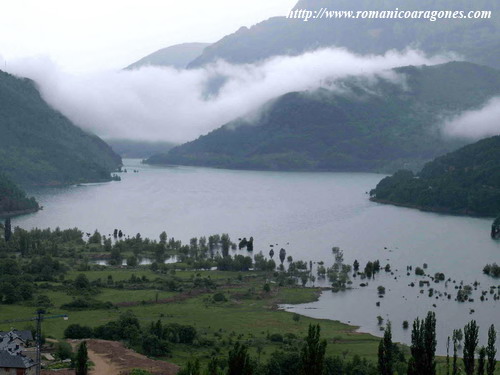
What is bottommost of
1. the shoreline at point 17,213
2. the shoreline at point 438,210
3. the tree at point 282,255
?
the tree at point 282,255

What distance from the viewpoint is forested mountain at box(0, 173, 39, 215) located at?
160875 mm

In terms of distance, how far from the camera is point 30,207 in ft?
535

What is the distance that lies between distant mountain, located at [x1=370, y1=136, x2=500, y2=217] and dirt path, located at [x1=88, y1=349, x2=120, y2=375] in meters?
130

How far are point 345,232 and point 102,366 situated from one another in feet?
296

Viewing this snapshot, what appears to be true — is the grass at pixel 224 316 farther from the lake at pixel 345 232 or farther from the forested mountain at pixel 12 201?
the forested mountain at pixel 12 201

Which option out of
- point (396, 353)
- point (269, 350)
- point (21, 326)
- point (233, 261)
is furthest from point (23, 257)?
point (396, 353)

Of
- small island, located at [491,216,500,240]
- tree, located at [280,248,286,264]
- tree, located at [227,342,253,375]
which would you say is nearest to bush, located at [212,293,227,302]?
tree, located at [280,248,286,264]

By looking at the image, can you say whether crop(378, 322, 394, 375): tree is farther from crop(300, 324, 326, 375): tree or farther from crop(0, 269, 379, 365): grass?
crop(0, 269, 379, 365): grass

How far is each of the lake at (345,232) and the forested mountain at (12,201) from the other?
12.6 ft

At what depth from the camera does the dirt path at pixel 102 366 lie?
2008 inches

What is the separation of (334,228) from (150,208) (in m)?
48.3

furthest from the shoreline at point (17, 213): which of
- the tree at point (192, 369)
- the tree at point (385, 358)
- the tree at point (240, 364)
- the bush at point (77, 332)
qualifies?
the tree at point (240, 364)

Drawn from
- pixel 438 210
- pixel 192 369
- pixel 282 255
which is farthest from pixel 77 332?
pixel 438 210

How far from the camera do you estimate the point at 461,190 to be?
587 ft
